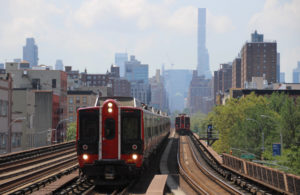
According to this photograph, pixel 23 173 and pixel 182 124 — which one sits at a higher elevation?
pixel 23 173

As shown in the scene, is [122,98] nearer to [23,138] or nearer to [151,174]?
[151,174]

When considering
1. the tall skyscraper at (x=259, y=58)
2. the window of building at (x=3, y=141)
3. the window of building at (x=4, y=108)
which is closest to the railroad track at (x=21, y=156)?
the window of building at (x=3, y=141)

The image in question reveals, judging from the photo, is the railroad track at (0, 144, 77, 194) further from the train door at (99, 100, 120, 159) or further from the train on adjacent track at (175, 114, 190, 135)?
the train on adjacent track at (175, 114, 190, 135)

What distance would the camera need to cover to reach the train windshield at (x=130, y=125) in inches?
803

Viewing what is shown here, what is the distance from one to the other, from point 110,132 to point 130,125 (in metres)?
0.93

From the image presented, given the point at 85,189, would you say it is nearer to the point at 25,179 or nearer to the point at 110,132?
the point at 110,132

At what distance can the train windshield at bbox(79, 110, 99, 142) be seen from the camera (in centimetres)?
2025

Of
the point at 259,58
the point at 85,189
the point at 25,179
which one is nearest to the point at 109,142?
the point at 85,189

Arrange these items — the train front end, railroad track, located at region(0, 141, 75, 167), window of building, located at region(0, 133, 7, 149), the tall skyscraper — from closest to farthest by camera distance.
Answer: the train front end, railroad track, located at region(0, 141, 75, 167), window of building, located at region(0, 133, 7, 149), the tall skyscraper

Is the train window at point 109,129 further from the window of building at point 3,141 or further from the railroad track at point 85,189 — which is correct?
the window of building at point 3,141

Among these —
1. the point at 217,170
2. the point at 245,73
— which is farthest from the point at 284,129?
the point at 245,73

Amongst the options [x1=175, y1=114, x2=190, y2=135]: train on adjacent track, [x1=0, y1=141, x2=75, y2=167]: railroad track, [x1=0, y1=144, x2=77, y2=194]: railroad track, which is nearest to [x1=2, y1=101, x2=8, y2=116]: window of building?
[x1=0, y1=141, x2=75, y2=167]: railroad track

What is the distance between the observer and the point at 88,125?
20312 mm

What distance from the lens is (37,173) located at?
89.7ft
